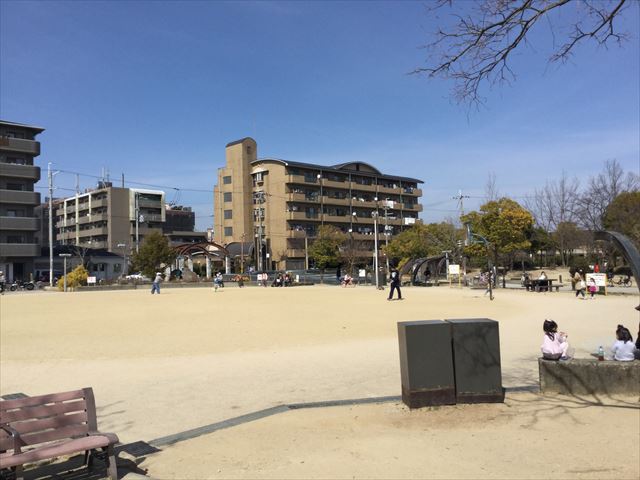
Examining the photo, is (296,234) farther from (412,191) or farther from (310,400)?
(310,400)

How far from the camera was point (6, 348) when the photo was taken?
39.5 ft

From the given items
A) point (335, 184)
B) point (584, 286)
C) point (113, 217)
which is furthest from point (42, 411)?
point (113, 217)

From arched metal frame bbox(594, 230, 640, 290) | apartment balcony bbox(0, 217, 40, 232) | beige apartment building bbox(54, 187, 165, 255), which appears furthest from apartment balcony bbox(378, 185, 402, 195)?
arched metal frame bbox(594, 230, 640, 290)

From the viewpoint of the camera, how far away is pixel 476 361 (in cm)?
635

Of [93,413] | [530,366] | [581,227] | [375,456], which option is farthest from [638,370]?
[581,227]

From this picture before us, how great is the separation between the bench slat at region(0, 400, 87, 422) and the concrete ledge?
17.9 ft

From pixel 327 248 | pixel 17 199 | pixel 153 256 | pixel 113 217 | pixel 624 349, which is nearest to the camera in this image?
pixel 624 349

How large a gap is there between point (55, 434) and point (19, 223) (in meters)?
64.1

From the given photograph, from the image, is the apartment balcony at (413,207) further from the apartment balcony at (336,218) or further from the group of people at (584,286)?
the group of people at (584,286)

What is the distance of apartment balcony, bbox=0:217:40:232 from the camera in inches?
2316

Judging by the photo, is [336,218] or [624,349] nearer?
[624,349]

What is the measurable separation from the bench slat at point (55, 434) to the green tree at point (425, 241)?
58.1m

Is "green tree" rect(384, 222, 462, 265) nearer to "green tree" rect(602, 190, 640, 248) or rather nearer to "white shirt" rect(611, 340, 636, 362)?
"green tree" rect(602, 190, 640, 248)

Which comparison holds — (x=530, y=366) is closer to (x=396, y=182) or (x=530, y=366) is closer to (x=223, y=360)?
(x=223, y=360)
